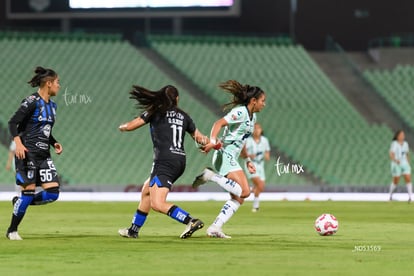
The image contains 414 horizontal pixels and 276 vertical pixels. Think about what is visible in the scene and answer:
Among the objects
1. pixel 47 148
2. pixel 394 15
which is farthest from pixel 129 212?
pixel 394 15

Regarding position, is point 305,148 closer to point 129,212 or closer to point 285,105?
point 285,105

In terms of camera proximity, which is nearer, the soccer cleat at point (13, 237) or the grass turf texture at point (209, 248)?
the grass turf texture at point (209, 248)

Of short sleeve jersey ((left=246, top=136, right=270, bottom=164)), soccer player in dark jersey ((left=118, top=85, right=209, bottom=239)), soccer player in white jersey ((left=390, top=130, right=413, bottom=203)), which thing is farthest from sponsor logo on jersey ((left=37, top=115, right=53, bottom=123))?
soccer player in white jersey ((left=390, top=130, right=413, bottom=203))

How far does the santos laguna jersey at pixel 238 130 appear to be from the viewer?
15305 millimetres

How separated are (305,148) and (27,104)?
24887 millimetres

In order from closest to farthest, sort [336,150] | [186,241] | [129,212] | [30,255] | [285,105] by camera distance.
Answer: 1. [30,255]
2. [186,241]
3. [129,212]
4. [336,150]
5. [285,105]

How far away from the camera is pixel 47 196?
14.7m

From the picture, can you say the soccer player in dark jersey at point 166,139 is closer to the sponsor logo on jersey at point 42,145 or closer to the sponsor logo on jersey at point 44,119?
the sponsor logo on jersey at point 44,119

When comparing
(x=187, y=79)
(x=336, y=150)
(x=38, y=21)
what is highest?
(x=38, y=21)

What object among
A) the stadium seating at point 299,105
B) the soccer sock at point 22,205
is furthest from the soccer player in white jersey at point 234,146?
the stadium seating at point 299,105

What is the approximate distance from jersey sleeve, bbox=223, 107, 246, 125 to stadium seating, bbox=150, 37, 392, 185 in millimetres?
22055

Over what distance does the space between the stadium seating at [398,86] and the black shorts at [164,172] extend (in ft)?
89.1

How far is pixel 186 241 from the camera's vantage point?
47.3ft

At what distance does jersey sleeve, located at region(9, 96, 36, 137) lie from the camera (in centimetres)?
1436
